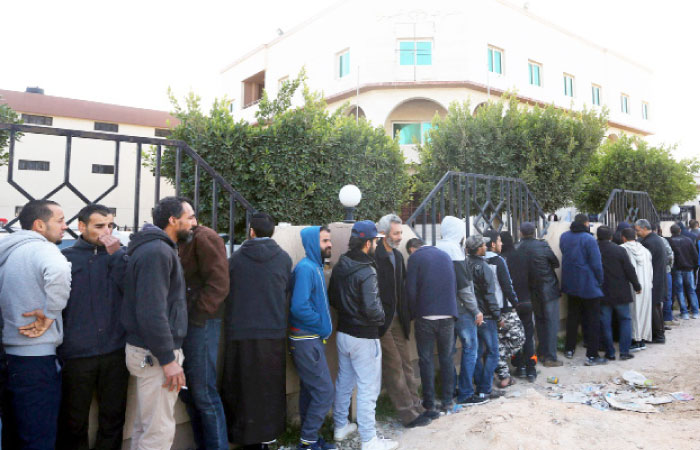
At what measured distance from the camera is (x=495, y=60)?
764 inches

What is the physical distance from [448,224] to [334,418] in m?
2.31

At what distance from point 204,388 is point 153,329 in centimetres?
78

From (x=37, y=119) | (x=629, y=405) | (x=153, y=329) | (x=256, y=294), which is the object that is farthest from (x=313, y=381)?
(x=37, y=119)

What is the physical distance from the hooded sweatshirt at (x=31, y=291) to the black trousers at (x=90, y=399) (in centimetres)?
21

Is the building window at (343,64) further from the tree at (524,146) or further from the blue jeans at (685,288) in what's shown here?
the blue jeans at (685,288)

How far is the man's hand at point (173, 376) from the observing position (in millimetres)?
2746

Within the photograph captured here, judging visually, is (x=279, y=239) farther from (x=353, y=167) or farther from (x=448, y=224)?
(x=353, y=167)

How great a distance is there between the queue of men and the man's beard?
18 millimetres

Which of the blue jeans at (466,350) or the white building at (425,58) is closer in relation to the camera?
the blue jeans at (466,350)

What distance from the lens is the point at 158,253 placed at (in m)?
2.77

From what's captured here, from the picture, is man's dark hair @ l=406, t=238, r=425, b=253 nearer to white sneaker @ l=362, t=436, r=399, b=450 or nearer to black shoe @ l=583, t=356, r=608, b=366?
white sneaker @ l=362, t=436, r=399, b=450

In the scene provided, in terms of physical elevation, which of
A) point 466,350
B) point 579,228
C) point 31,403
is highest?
point 579,228

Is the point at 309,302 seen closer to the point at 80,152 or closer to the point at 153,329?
the point at 153,329

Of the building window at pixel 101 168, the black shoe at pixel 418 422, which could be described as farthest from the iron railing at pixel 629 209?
the building window at pixel 101 168
